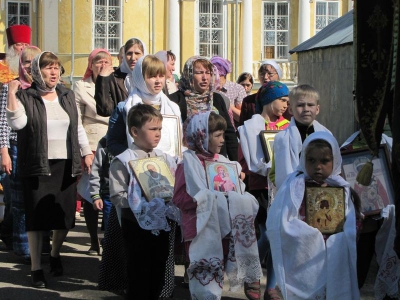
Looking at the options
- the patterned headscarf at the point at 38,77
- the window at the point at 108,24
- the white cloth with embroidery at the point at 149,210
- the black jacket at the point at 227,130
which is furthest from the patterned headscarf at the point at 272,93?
the window at the point at 108,24

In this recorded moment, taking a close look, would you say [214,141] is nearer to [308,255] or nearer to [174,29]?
[308,255]

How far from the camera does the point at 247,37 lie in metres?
36.3

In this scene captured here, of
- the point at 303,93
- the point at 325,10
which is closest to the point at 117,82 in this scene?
the point at 303,93

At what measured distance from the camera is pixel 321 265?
6125 millimetres

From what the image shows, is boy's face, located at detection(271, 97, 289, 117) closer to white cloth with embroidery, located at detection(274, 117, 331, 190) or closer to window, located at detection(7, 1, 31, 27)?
white cloth with embroidery, located at detection(274, 117, 331, 190)

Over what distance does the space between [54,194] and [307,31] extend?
1135 inches

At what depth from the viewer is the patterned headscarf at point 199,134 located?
681 centimetres

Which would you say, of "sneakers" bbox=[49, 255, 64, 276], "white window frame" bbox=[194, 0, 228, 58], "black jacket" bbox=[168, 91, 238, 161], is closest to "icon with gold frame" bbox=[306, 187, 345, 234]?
"black jacket" bbox=[168, 91, 238, 161]

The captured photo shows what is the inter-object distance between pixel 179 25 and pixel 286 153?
2925 cm

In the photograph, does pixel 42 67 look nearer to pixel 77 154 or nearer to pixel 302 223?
pixel 77 154

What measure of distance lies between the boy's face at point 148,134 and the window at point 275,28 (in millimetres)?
30556

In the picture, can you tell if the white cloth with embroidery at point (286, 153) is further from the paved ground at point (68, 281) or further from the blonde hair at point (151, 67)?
the paved ground at point (68, 281)

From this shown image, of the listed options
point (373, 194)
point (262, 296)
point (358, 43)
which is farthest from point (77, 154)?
point (358, 43)

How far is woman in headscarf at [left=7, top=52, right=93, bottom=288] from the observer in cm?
844
